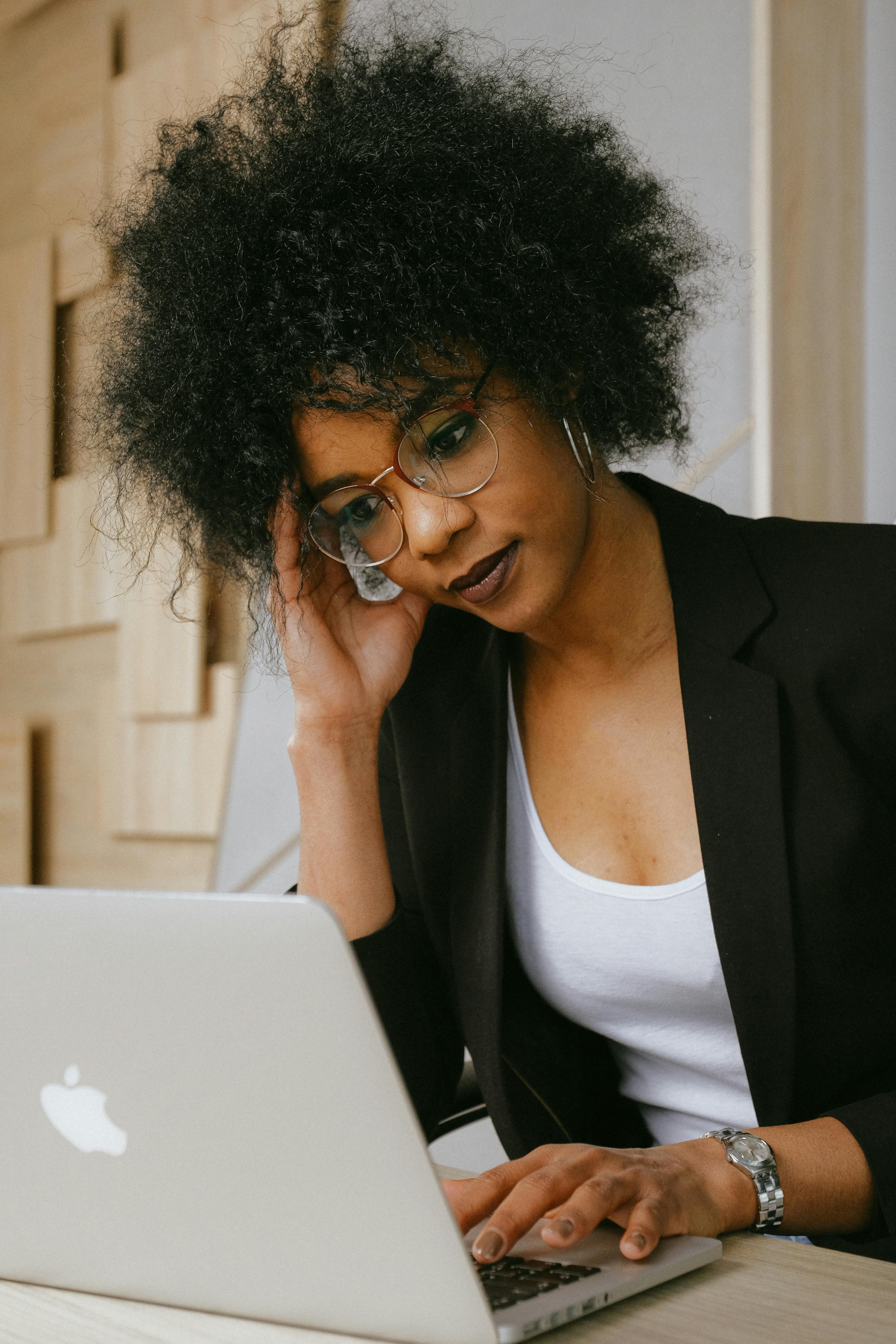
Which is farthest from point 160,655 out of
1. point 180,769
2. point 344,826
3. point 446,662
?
Answer: point 344,826

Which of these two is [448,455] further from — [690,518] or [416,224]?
[690,518]

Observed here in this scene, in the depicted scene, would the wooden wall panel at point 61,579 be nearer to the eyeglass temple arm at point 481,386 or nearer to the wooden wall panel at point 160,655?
the wooden wall panel at point 160,655

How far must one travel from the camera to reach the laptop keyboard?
70 centimetres

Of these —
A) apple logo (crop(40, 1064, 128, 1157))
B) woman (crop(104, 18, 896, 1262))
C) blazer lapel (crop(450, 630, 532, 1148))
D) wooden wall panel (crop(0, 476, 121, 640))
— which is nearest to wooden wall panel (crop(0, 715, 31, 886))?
wooden wall panel (crop(0, 476, 121, 640))

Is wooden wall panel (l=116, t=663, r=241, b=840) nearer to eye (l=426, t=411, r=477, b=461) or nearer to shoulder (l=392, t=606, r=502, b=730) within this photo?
shoulder (l=392, t=606, r=502, b=730)

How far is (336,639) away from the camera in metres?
1.49

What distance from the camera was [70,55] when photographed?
3.10 m

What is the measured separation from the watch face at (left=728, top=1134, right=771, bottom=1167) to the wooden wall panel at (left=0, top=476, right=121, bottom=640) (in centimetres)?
224

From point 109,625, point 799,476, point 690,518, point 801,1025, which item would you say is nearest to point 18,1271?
point 801,1025

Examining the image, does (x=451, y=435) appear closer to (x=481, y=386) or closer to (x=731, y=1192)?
(x=481, y=386)

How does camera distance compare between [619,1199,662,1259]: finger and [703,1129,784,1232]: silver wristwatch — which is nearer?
[619,1199,662,1259]: finger

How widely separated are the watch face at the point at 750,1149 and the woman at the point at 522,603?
9 cm

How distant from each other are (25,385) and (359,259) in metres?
2.22

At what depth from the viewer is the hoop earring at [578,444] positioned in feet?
4.18
